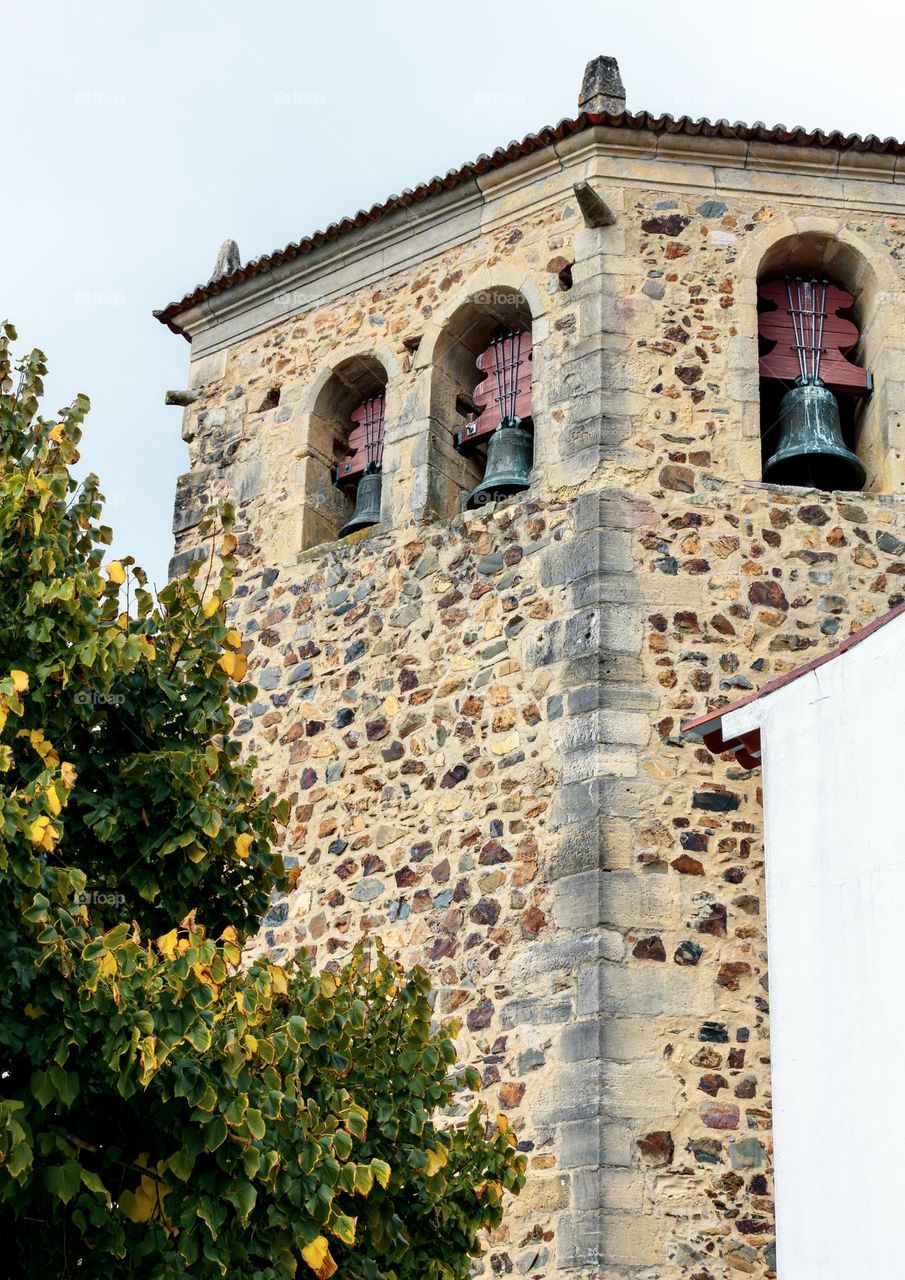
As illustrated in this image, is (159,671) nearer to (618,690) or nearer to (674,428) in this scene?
(618,690)

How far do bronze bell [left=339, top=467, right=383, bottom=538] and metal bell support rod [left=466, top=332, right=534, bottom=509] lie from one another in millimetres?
661

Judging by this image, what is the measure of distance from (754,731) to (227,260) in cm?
626

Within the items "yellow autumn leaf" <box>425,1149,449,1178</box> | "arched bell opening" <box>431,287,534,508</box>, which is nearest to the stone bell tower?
"arched bell opening" <box>431,287,534,508</box>

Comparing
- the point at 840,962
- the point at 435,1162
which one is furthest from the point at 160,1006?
the point at 840,962

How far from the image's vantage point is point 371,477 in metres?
12.7

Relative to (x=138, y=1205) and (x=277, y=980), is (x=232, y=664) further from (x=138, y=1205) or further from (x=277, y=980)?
(x=138, y=1205)

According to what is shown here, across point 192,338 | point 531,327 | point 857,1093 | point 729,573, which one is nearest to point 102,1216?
point 857,1093

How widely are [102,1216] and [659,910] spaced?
4244 mm

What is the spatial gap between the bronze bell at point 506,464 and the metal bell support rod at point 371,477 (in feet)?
→ 2.38

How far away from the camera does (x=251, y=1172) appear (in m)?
6.55

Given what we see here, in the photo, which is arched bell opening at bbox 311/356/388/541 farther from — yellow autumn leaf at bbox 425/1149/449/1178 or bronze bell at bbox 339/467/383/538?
yellow autumn leaf at bbox 425/1149/449/1178

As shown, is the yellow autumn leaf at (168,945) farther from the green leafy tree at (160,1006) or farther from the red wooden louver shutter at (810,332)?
the red wooden louver shutter at (810,332)

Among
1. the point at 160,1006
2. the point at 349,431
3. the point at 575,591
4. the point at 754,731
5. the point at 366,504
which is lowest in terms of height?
the point at 160,1006

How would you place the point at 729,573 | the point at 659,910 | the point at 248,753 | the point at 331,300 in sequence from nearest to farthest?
the point at 659,910, the point at 729,573, the point at 248,753, the point at 331,300
